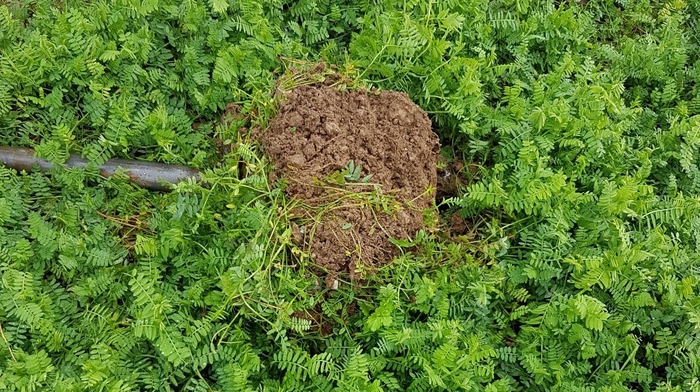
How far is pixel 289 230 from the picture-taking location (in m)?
3.07

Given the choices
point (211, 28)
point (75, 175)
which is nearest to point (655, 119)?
point (211, 28)

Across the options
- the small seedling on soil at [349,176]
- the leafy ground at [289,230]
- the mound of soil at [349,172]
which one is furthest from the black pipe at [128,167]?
the small seedling on soil at [349,176]

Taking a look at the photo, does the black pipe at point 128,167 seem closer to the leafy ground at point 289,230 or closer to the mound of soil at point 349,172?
the leafy ground at point 289,230

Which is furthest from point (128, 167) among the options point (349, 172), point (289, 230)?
point (349, 172)

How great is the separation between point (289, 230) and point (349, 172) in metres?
0.45

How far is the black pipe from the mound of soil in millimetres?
545

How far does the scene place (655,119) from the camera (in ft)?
12.8

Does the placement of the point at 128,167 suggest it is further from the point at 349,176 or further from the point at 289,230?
the point at 349,176

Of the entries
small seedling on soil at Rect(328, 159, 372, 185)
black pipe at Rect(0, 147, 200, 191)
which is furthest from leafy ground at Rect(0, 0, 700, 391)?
small seedling on soil at Rect(328, 159, 372, 185)

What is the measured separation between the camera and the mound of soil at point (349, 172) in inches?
124

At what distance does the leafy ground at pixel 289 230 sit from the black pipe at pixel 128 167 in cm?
7

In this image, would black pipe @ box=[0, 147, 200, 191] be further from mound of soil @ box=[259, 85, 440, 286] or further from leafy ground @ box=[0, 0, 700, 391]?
mound of soil @ box=[259, 85, 440, 286]

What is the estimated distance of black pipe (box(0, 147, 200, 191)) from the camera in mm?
3340

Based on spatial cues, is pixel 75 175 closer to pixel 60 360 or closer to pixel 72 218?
pixel 72 218
